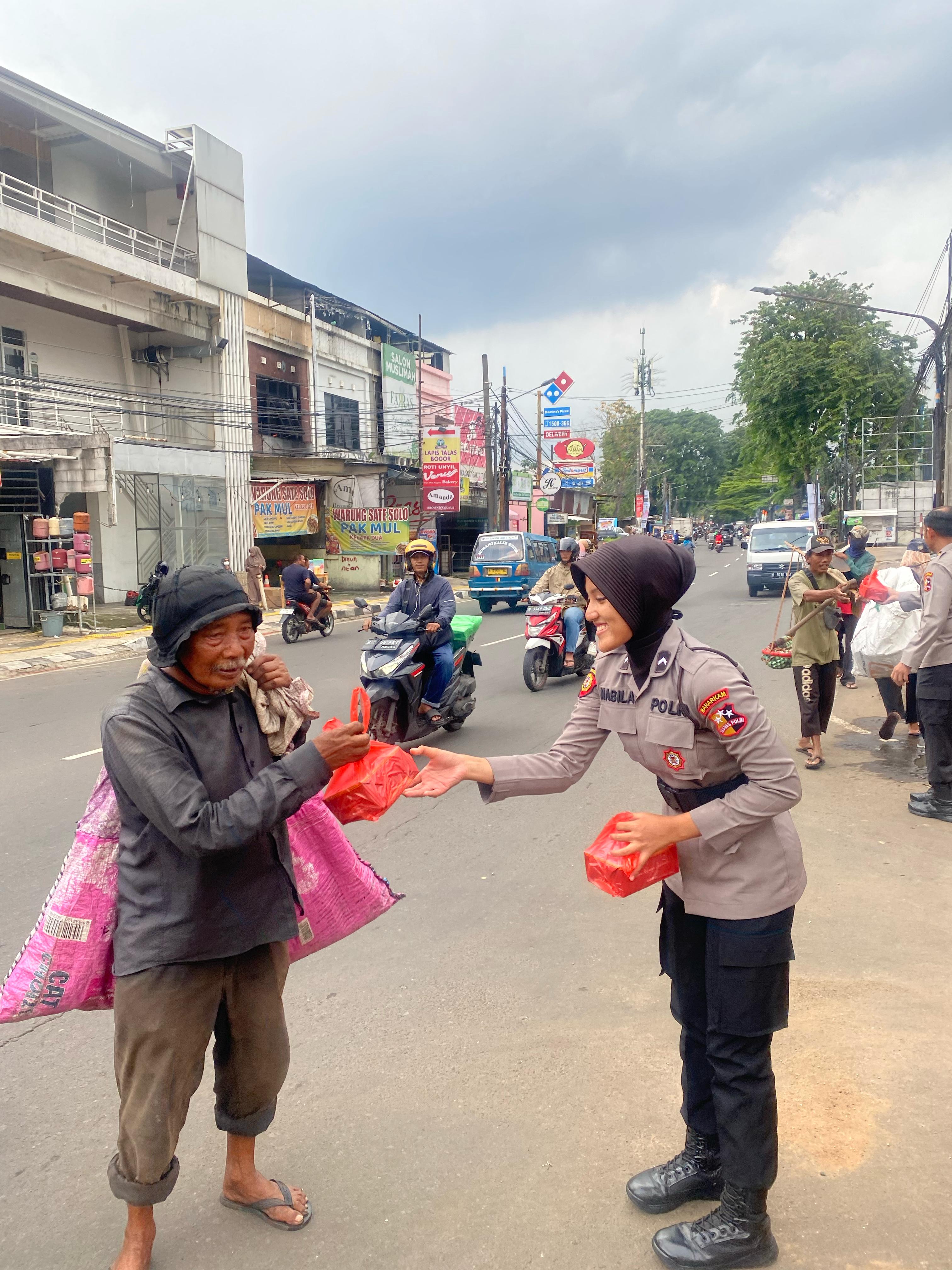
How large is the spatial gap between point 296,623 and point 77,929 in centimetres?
1409

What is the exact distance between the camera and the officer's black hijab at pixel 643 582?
6.77ft

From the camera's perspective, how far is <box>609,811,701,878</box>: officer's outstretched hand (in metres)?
1.96

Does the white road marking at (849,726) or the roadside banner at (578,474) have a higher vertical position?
the roadside banner at (578,474)

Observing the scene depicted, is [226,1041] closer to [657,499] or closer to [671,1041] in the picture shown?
[671,1041]

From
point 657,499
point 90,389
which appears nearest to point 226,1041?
point 90,389

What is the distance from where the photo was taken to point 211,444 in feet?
77.8

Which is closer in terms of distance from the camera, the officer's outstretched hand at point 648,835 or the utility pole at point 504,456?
the officer's outstretched hand at point 648,835

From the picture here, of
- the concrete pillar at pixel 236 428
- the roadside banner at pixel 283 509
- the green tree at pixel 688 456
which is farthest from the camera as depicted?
the green tree at pixel 688 456

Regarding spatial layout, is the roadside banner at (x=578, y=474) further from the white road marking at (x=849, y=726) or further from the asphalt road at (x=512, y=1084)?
the asphalt road at (x=512, y=1084)

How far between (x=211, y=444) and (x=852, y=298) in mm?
24186

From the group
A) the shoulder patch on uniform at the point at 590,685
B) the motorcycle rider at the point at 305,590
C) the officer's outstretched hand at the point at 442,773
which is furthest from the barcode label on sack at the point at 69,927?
the motorcycle rider at the point at 305,590

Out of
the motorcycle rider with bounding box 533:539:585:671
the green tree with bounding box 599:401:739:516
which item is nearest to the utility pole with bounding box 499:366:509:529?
the motorcycle rider with bounding box 533:539:585:671

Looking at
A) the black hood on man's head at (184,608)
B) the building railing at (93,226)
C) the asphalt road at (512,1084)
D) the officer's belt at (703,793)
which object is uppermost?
the building railing at (93,226)

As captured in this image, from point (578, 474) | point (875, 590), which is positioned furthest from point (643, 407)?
point (875, 590)
